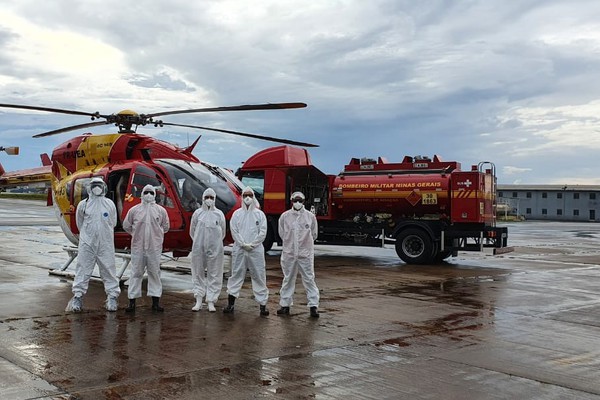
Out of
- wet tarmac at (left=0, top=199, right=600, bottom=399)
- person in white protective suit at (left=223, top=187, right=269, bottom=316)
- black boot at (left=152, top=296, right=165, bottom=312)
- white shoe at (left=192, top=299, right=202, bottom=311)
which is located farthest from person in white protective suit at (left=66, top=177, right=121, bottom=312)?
person in white protective suit at (left=223, top=187, right=269, bottom=316)

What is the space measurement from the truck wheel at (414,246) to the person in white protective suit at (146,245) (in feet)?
29.8

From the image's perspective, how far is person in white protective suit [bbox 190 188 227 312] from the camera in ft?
29.2

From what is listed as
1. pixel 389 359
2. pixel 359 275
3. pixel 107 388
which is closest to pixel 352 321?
pixel 389 359

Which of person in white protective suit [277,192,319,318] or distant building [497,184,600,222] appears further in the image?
distant building [497,184,600,222]

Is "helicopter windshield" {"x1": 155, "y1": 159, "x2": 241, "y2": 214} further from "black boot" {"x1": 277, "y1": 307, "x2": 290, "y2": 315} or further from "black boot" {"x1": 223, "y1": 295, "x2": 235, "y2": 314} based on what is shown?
"black boot" {"x1": 277, "y1": 307, "x2": 290, "y2": 315}

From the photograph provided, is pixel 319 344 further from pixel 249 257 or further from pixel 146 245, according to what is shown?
pixel 146 245

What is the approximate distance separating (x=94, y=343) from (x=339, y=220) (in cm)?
1185

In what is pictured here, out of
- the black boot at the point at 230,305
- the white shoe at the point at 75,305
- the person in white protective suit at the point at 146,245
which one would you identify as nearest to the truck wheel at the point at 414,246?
the black boot at the point at 230,305

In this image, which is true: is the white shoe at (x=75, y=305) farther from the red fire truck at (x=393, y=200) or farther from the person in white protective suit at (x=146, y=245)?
the red fire truck at (x=393, y=200)

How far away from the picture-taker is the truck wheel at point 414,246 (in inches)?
642

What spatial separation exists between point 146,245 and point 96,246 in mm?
704

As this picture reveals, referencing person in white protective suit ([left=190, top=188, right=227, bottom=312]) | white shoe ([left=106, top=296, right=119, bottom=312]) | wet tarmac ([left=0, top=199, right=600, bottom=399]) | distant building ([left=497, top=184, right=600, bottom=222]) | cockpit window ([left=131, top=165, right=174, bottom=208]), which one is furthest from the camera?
distant building ([left=497, top=184, right=600, bottom=222])

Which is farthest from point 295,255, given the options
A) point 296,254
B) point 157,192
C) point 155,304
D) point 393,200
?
point 393,200

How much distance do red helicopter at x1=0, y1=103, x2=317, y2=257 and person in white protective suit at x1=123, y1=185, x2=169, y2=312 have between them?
1.70 metres
